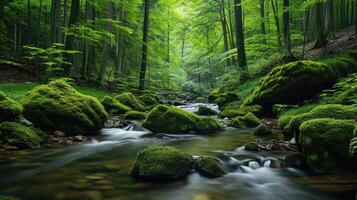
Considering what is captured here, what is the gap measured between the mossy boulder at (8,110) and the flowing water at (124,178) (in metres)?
1.38

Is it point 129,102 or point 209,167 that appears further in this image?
point 129,102

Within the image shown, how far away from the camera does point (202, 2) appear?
23203mm

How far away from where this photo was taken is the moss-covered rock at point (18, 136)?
6.13m

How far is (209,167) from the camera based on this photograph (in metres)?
4.80

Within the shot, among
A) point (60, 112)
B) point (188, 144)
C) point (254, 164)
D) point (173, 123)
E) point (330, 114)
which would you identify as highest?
point (330, 114)

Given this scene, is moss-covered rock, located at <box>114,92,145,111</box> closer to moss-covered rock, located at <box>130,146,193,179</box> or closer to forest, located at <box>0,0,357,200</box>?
forest, located at <box>0,0,357,200</box>

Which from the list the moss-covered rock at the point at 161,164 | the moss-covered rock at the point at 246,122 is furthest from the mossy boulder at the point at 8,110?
the moss-covered rock at the point at 246,122

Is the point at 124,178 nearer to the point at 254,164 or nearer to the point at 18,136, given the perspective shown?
the point at 254,164

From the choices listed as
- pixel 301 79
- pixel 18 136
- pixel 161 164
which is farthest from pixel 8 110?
pixel 301 79

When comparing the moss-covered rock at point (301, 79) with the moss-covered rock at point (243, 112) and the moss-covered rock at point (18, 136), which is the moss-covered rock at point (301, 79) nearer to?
the moss-covered rock at point (243, 112)

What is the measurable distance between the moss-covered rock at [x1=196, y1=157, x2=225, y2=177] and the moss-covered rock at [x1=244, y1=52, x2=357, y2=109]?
604cm

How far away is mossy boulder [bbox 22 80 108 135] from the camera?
25.0 ft

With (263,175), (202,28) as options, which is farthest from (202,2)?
(263,175)

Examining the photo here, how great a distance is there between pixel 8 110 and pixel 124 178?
389 cm
